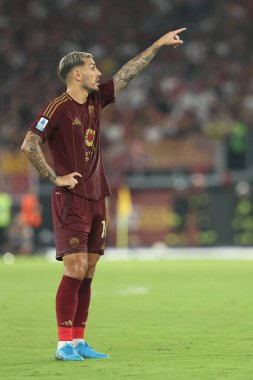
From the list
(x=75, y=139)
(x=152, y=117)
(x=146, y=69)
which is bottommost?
(x=75, y=139)

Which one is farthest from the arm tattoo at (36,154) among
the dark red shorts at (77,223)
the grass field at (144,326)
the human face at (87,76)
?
the grass field at (144,326)

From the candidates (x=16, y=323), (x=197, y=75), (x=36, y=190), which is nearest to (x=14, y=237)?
(x=36, y=190)

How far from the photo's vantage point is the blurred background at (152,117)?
91.4 ft

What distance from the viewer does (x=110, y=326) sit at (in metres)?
10.6

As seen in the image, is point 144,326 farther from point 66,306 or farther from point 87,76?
point 87,76

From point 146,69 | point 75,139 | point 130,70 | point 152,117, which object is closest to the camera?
point 75,139

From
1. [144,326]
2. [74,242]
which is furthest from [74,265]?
[144,326]

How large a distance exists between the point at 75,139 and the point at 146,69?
81.1 ft

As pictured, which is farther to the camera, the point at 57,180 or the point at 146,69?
the point at 146,69

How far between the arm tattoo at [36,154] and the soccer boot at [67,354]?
3.62 feet

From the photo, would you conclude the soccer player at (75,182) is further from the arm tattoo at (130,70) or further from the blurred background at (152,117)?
the blurred background at (152,117)

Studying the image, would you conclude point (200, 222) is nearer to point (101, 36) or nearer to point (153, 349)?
point (101, 36)

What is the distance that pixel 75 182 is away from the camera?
7832mm

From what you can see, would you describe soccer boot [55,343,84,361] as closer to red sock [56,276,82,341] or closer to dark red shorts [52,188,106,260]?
red sock [56,276,82,341]
